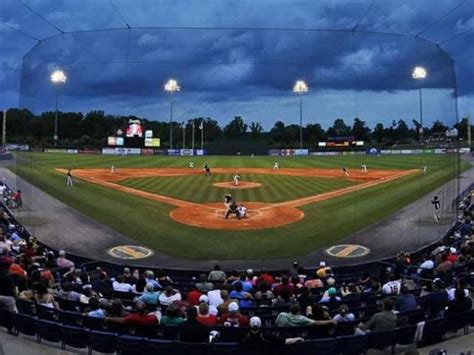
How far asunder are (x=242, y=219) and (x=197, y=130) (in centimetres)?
974

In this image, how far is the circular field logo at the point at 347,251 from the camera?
1914 cm

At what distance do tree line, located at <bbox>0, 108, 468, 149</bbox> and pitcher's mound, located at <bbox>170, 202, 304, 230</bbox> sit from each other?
4.81 m

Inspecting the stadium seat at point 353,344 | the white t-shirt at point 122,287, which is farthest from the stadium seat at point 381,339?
A: the white t-shirt at point 122,287

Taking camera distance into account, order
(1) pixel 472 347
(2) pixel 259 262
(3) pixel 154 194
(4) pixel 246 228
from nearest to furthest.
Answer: (1) pixel 472 347 < (2) pixel 259 262 < (4) pixel 246 228 < (3) pixel 154 194

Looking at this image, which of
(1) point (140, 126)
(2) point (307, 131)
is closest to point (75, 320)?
(1) point (140, 126)

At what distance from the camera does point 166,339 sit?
8.41 meters

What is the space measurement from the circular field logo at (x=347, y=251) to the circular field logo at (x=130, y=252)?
7168 millimetres

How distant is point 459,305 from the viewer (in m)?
9.66

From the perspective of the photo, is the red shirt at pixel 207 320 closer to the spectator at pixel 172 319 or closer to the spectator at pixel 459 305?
the spectator at pixel 172 319

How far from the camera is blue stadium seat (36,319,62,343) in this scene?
8789 millimetres

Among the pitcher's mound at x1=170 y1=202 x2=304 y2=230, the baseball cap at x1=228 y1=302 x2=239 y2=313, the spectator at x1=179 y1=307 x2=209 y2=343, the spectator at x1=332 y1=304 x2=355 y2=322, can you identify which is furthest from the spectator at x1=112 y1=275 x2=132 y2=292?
the pitcher's mound at x1=170 y1=202 x2=304 y2=230

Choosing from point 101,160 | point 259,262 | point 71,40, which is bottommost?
point 259,262

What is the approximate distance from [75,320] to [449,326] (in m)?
6.92

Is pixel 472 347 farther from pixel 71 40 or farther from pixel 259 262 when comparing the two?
pixel 71 40
